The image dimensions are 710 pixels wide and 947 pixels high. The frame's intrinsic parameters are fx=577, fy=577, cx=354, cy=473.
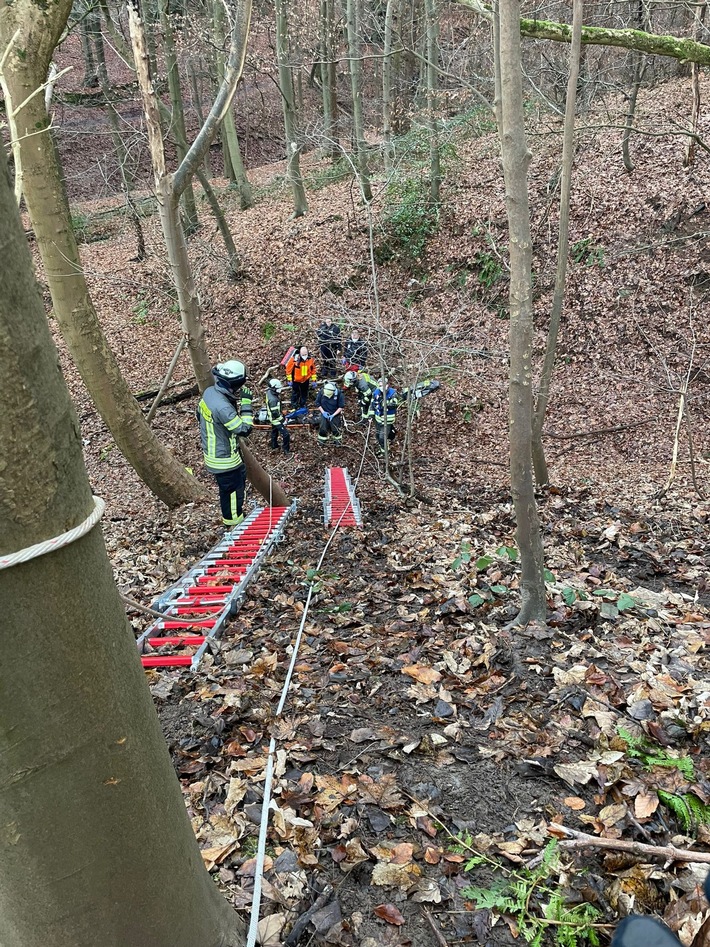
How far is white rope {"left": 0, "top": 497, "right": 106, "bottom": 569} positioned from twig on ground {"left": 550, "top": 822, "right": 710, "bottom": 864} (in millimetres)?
2378

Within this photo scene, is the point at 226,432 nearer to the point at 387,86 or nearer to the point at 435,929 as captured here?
the point at 435,929

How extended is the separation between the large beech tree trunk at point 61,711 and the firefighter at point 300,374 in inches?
546

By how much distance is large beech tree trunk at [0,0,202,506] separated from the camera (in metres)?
5.73

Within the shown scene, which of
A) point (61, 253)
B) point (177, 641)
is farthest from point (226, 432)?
→ point (177, 641)

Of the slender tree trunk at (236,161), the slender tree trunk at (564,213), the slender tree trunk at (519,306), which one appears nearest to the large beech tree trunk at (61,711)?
the slender tree trunk at (519,306)

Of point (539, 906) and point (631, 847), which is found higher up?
point (631, 847)

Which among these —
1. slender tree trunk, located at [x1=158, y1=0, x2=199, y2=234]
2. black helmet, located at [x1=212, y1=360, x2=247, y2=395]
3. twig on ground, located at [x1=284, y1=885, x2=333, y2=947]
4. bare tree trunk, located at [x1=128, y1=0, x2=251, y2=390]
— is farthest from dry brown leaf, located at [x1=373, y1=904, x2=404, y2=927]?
slender tree trunk, located at [x1=158, y1=0, x2=199, y2=234]

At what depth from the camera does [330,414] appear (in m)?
14.0

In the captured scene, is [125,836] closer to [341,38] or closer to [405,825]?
[405,825]

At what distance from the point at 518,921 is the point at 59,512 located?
2.30 metres

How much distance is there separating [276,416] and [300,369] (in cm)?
199

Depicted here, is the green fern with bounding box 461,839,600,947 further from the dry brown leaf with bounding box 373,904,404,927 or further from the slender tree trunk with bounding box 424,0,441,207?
the slender tree trunk with bounding box 424,0,441,207

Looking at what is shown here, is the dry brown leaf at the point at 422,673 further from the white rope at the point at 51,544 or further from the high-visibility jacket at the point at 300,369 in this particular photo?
the high-visibility jacket at the point at 300,369

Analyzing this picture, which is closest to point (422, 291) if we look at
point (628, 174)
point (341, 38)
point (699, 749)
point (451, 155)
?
point (451, 155)
